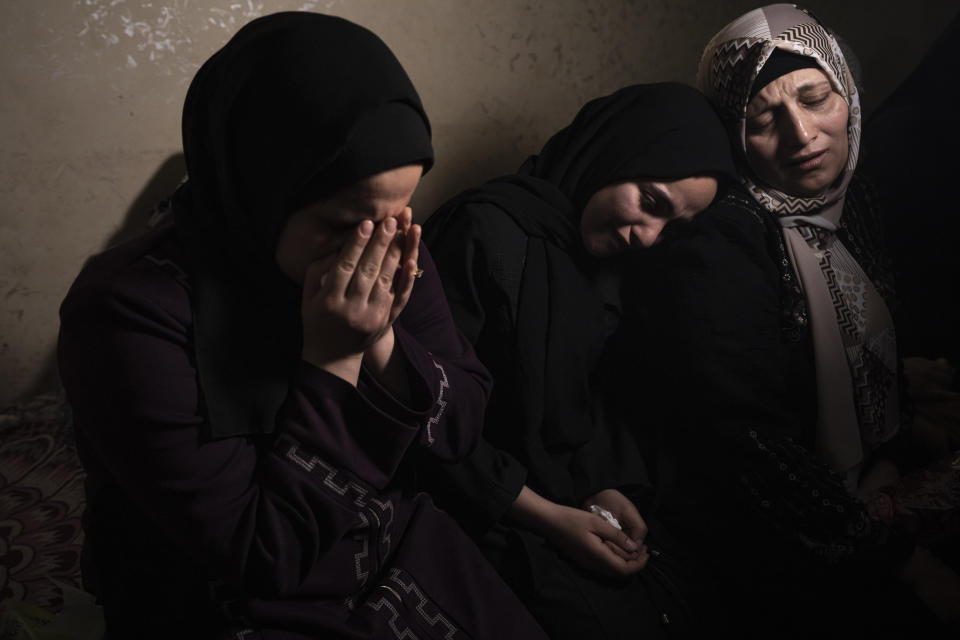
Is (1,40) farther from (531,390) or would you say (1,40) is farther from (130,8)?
(531,390)

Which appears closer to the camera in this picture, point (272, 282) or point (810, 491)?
point (272, 282)

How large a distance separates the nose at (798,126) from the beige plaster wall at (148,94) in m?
0.74

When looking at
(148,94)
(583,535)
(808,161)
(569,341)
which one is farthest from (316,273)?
(808,161)

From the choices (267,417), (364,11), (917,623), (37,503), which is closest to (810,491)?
(917,623)

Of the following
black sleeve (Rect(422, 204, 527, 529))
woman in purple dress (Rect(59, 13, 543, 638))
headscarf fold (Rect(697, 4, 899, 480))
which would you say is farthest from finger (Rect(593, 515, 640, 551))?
headscarf fold (Rect(697, 4, 899, 480))

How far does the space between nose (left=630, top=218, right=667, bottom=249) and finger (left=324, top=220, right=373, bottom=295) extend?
0.67m

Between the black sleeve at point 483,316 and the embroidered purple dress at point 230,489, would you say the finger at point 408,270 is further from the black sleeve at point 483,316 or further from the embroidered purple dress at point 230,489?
the black sleeve at point 483,316

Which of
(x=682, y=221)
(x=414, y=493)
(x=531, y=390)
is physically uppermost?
(x=682, y=221)

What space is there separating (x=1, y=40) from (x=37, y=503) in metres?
0.92

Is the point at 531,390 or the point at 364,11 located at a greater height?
the point at 364,11

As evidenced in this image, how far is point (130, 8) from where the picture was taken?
3.83 feet

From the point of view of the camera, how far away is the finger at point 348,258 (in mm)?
711

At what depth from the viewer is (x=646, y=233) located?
1.20m

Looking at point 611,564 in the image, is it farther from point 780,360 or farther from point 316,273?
point 316,273
